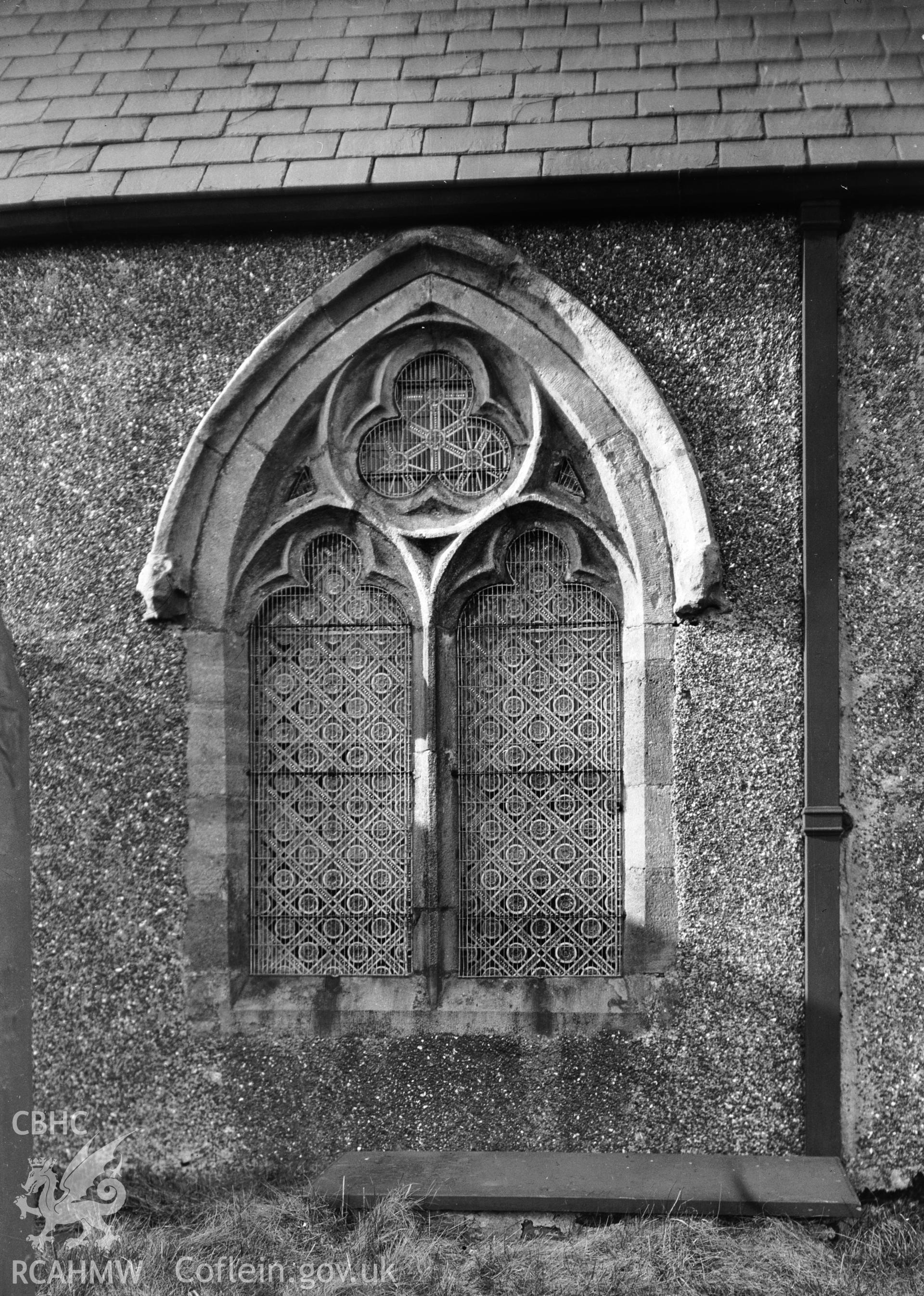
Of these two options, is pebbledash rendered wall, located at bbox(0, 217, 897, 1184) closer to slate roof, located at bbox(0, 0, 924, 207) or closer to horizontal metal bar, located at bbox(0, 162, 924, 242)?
horizontal metal bar, located at bbox(0, 162, 924, 242)

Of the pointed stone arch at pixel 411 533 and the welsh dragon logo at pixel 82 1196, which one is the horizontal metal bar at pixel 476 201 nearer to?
the pointed stone arch at pixel 411 533

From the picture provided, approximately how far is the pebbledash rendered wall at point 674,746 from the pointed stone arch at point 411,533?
9 centimetres

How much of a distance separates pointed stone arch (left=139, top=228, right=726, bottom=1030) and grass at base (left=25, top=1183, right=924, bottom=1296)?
0.68 metres

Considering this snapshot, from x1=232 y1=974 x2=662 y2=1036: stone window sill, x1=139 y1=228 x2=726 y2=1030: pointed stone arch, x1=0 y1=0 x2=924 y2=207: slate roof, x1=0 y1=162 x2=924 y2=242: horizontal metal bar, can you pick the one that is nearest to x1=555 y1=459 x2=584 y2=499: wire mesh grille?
x1=139 y1=228 x2=726 y2=1030: pointed stone arch

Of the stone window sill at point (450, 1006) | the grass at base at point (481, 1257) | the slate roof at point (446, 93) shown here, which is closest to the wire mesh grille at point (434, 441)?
the slate roof at point (446, 93)

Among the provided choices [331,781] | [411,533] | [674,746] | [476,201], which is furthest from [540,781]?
[476,201]

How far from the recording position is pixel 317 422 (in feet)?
14.1

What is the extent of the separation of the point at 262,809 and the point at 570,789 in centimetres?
119

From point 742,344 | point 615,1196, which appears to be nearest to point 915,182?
point 742,344

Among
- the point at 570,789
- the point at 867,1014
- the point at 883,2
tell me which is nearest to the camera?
the point at 867,1014

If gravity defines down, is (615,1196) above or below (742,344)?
below

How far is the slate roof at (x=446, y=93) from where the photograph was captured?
160 inches

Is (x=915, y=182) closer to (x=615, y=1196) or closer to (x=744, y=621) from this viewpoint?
(x=744, y=621)

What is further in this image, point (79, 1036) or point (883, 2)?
point (883, 2)
